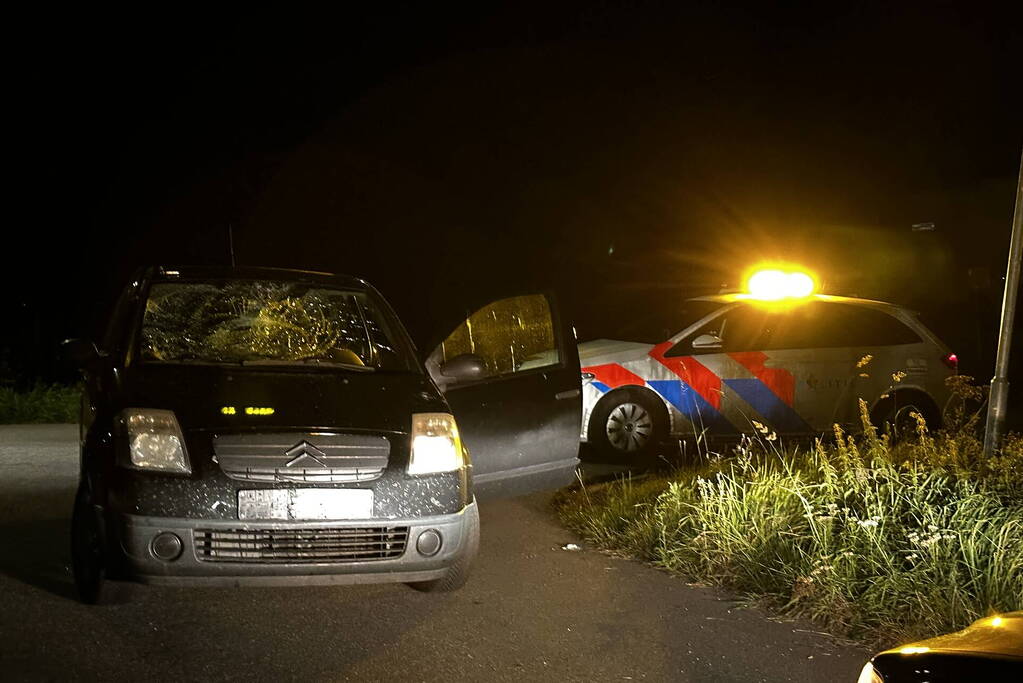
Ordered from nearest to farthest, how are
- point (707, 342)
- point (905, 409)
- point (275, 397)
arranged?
point (275, 397) < point (707, 342) < point (905, 409)

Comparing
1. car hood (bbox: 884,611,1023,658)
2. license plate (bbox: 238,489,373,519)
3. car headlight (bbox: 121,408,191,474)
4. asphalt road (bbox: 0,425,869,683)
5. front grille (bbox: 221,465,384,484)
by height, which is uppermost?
car headlight (bbox: 121,408,191,474)

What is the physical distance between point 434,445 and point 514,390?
5.08 ft

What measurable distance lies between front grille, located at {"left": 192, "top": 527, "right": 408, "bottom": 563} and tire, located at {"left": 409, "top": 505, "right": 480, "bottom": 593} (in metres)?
0.37

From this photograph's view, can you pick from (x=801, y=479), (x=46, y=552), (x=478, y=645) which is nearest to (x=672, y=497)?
(x=801, y=479)

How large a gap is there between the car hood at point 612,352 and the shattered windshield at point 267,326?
3930mm

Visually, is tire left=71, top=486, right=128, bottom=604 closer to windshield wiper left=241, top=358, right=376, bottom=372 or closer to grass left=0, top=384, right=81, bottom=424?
windshield wiper left=241, top=358, right=376, bottom=372

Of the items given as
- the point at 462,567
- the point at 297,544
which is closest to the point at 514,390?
the point at 462,567

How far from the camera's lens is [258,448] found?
5262 mm

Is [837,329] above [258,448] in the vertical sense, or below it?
above

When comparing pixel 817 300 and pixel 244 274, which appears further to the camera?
pixel 817 300

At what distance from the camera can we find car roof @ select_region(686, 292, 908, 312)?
1103 centimetres

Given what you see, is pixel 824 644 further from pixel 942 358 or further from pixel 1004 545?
pixel 942 358

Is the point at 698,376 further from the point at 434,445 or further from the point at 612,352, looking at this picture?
the point at 434,445

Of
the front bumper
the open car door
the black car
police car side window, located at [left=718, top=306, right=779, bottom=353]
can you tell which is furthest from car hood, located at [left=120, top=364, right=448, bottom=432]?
police car side window, located at [left=718, top=306, right=779, bottom=353]
